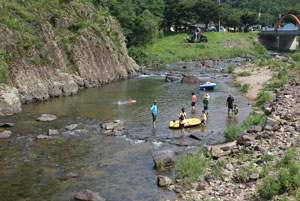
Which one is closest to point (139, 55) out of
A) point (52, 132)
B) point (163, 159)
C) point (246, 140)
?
point (52, 132)

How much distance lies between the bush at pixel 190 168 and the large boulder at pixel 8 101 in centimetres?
2059

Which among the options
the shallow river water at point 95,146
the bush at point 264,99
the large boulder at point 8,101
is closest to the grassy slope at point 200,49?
the bush at point 264,99

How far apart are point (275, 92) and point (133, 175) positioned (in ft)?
86.0

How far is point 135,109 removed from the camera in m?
34.9

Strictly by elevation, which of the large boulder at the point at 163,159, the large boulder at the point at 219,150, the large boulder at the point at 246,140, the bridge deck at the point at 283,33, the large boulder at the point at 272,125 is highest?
the bridge deck at the point at 283,33

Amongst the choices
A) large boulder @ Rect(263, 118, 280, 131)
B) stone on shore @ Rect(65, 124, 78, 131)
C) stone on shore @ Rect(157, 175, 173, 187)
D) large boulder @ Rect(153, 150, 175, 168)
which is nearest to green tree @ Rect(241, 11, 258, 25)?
large boulder @ Rect(263, 118, 280, 131)

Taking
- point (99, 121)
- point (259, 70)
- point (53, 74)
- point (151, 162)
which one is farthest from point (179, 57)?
point (151, 162)

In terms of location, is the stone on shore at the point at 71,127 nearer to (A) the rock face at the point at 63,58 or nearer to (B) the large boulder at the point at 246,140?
(A) the rock face at the point at 63,58

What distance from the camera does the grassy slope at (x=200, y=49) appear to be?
9450 cm

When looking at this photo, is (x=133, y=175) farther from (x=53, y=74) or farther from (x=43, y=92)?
(x=53, y=74)

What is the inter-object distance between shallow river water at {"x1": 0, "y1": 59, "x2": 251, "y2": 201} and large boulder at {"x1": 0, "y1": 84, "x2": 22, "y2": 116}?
0.87 m

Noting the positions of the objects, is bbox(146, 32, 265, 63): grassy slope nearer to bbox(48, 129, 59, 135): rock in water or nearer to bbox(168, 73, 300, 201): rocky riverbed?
bbox(48, 129, 59, 135): rock in water

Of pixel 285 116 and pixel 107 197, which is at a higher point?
pixel 285 116

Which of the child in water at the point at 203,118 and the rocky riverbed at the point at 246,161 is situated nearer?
the rocky riverbed at the point at 246,161
